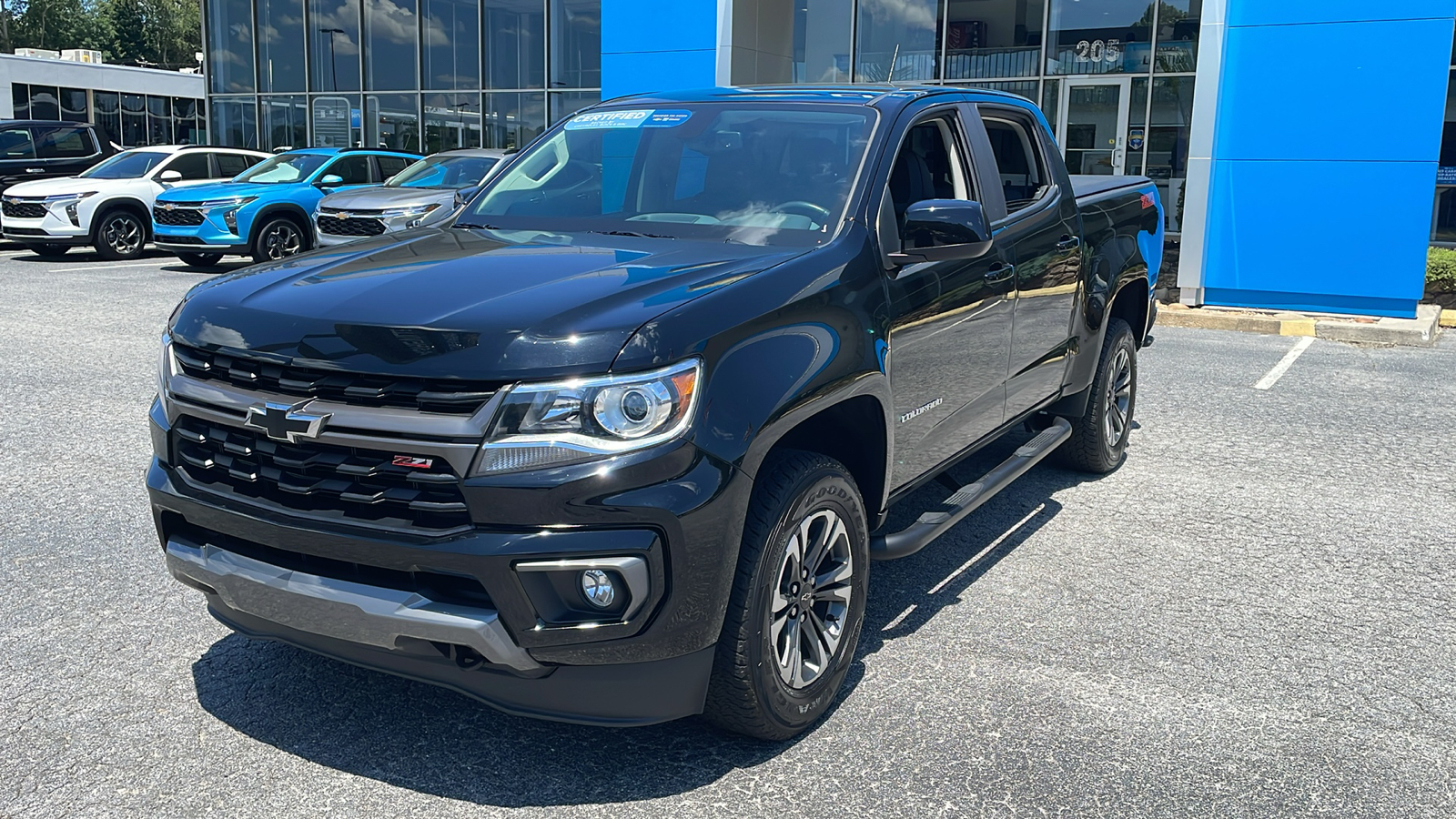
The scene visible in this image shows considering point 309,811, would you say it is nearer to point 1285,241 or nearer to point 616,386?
point 616,386

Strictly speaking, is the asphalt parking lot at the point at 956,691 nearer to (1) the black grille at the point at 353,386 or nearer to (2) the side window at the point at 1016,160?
(1) the black grille at the point at 353,386

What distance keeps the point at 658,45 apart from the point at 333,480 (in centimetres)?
1487

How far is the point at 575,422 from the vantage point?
9.50 ft

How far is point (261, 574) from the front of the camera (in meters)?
3.11

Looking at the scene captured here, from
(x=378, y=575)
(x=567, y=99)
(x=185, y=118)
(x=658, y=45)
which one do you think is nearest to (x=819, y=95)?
(x=378, y=575)

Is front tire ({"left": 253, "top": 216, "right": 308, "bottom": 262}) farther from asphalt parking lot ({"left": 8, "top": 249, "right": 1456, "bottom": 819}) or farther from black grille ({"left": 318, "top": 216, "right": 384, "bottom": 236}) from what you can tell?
asphalt parking lot ({"left": 8, "top": 249, "right": 1456, "bottom": 819})

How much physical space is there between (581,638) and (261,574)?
0.86 m

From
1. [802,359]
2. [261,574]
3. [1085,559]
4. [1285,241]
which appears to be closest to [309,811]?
[261,574]

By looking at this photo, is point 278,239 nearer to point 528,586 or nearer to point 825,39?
point 825,39

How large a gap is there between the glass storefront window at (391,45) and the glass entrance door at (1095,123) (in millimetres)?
13645

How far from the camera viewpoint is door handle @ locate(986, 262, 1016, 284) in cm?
463

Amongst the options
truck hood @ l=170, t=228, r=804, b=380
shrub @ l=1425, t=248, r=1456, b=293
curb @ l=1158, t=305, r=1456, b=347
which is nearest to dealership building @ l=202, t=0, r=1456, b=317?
curb @ l=1158, t=305, r=1456, b=347

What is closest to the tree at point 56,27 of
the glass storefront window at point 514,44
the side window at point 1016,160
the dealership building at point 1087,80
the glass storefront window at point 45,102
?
the glass storefront window at point 45,102

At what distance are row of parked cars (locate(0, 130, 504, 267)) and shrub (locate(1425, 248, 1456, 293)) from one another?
1097cm
